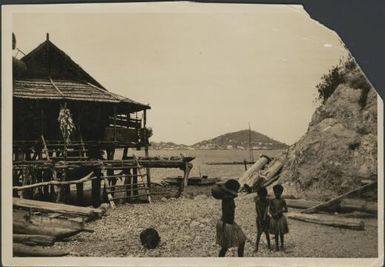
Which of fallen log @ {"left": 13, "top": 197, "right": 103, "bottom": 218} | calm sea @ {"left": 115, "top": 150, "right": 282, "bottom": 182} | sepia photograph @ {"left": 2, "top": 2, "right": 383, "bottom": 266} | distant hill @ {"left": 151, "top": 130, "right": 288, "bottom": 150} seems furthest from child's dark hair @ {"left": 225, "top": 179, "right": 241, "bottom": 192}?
fallen log @ {"left": 13, "top": 197, "right": 103, "bottom": 218}

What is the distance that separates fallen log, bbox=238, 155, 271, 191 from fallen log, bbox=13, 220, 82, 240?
2.40 metres

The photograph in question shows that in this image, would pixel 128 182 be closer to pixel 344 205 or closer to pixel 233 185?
pixel 233 185

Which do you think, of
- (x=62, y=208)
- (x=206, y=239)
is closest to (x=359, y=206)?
(x=206, y=239)

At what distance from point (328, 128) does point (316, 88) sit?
1.93 feet

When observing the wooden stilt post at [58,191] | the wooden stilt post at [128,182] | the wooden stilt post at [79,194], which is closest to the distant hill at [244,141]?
the wooden stilt post at [128,182]

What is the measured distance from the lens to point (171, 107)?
7.43 meters

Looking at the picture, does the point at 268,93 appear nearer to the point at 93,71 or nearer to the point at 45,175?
the point at 93,71

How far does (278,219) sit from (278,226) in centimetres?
10

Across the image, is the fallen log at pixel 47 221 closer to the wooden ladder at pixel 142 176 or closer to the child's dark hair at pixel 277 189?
the wooden ladder at pixel 142 176

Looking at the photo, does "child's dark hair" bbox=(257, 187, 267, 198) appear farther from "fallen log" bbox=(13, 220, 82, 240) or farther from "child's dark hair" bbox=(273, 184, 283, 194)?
"fallen log" bbox=(13, 220, 82, 240)

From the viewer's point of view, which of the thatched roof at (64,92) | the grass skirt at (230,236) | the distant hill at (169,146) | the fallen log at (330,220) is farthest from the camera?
the distant hill at (169,146)

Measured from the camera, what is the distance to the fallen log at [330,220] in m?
7.14

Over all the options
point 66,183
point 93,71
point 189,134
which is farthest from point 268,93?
point 66,183

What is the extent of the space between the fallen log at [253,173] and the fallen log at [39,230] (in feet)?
7.87
